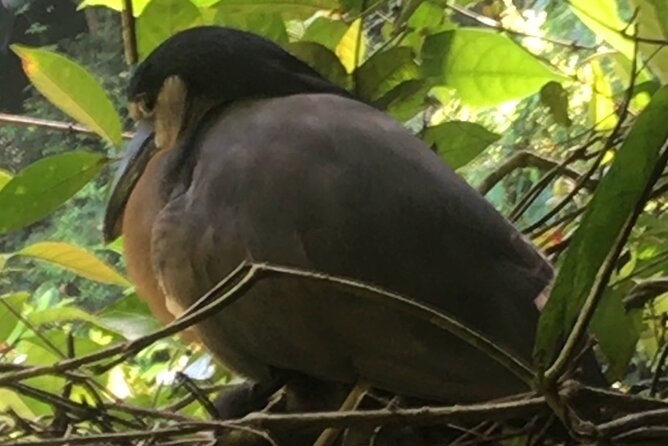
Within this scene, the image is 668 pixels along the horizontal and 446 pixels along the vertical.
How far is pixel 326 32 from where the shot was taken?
0.57m

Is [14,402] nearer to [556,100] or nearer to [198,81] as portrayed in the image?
[198,81]

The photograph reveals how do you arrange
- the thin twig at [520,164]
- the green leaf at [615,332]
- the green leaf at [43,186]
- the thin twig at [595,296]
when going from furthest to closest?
the thin twig at [520,164] → the green leaf at [43,186] → the green leaf at [615,332] → the thin twig at [595,296]

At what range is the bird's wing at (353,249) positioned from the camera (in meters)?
0.39

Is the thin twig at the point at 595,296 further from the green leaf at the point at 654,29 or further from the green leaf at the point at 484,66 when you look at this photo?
the green leaf at the point at 484,66

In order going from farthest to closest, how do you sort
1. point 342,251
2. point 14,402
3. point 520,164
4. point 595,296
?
1. point 520,164
2. point 14,402
3. point 342,251
4. point 595,296

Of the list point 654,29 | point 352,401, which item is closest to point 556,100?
point 654,29

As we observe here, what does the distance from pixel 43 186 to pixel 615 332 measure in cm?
27

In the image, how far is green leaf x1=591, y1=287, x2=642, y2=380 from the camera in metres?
0.39

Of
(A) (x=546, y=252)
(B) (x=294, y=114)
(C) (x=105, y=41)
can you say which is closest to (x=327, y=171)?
(B) (x=294, y=114)

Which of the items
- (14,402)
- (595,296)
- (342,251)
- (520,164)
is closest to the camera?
(595,296)

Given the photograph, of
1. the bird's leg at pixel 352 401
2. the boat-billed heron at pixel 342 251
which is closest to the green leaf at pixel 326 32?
the boat-billed heron at pixel 342 251

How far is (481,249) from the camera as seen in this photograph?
0.41 m

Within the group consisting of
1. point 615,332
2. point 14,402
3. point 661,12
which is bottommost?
point 14,402

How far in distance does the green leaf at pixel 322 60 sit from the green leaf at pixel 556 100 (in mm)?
107
